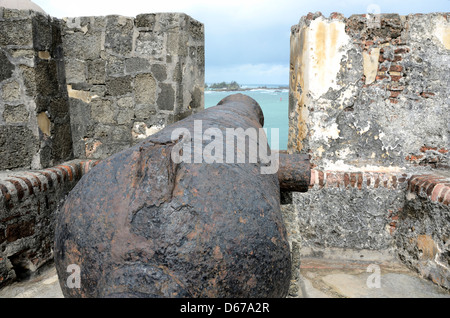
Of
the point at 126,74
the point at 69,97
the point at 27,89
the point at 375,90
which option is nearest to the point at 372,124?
the point at 375,90

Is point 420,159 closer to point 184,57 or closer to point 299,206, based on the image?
point 299,206

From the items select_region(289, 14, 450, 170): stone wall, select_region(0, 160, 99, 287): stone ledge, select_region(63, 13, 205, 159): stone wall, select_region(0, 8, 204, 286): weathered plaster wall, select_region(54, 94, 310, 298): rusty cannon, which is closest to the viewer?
select_region(54, 94, 310, 298): rusty cannon

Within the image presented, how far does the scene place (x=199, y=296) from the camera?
0.85 metres

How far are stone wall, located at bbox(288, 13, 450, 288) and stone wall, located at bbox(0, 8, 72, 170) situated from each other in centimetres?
238

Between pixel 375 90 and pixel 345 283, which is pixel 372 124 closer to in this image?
pixel 375 90

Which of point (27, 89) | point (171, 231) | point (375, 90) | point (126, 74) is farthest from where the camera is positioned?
point (126, 74)

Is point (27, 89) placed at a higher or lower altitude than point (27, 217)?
higher

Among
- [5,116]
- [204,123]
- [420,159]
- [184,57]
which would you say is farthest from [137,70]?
[420,159]

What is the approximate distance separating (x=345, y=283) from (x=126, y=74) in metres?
2.82

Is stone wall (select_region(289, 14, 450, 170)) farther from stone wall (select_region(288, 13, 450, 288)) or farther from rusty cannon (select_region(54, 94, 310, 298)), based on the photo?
rusty cannon (select_region(54, 94, 310, 298))

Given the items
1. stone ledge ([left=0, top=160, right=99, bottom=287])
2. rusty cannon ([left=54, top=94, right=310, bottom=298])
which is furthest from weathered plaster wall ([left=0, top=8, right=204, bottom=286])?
rusty cannon ([left=54, top=94, right=310, bottom=298])

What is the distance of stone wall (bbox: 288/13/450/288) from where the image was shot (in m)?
3.30

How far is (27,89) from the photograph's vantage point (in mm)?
3074
